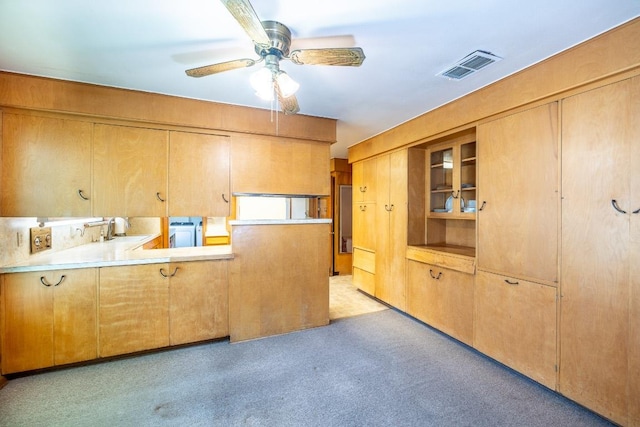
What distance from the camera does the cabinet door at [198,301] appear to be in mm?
2580

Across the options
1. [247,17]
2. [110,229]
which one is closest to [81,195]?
[110,229]

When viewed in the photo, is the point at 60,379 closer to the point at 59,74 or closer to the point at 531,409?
the point at 59,74

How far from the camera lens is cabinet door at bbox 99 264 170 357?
2.37 metres

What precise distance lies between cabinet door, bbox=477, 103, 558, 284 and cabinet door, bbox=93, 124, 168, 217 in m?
2.90

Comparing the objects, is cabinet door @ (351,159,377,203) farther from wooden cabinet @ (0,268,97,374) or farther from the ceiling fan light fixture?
wooden cabinet @ (0,268,97,374)

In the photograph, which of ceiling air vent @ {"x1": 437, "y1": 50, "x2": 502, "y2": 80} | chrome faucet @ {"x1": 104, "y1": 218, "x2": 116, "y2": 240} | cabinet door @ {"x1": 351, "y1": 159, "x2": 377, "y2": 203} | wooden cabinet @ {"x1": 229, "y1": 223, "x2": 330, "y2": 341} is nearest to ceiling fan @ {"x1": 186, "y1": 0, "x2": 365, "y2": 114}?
ceiling air vent @ {"x1": 437, "y1": 50, "x2": 502, "y2": 80}

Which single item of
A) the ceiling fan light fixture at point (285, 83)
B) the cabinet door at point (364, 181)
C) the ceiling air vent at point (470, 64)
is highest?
the ceiling air vent at point (470, 64)

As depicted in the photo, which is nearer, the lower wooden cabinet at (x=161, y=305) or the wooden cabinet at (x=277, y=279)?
the lower wooden cabinet at (x=161, y=305)

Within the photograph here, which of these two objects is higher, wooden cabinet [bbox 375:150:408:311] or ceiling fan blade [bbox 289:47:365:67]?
ceiling fan blade [bbox 289:47:365:67]

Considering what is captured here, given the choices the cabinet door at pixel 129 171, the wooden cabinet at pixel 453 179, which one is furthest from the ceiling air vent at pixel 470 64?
the cabinet door at pixel 129 171

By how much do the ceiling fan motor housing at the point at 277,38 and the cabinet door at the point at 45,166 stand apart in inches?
73.7

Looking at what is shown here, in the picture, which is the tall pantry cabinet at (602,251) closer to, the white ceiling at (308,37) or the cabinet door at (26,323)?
the white ceiling at (308,37)

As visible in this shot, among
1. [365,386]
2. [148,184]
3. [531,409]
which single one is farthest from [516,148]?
[148,184]

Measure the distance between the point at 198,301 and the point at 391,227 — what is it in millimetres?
2404
